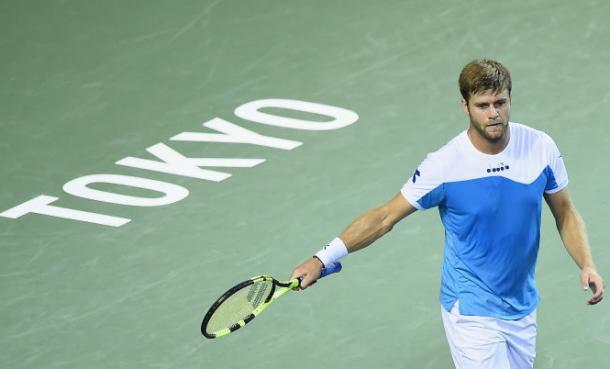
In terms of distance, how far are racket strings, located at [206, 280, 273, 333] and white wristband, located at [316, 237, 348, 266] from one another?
0.31 m

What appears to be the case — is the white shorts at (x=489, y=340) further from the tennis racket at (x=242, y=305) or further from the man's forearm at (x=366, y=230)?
the tennis racket at (x=242, y=305)

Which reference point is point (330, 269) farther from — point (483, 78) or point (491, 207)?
point (483, 78)

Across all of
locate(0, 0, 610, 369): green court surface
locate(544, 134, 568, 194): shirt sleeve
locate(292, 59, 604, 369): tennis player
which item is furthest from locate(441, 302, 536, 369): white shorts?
locate(0, 0, 610, 369): green court surface

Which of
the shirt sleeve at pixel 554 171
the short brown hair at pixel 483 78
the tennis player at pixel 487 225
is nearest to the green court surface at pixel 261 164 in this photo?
the tennis player at pixel 487 225

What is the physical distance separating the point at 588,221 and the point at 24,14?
6660 millimetres

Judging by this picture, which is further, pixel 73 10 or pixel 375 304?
pixel 73 10

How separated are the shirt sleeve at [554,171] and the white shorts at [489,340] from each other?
0.65m

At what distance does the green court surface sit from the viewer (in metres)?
9.39

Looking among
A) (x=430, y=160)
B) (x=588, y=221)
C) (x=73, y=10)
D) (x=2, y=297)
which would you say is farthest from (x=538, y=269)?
(x=73, y=10)

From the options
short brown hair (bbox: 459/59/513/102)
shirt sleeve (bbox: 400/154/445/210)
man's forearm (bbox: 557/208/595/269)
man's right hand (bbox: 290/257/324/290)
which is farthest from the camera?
man's forearm (bbox: 557/208/595/269)

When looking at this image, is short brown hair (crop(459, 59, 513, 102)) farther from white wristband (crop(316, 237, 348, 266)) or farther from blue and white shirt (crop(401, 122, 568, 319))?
white wristband (crop(316, 237, 348, 266))

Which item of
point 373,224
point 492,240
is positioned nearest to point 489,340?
point 492,240

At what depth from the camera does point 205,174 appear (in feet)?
Result: 38.2

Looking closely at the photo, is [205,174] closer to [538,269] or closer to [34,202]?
[34,202]
